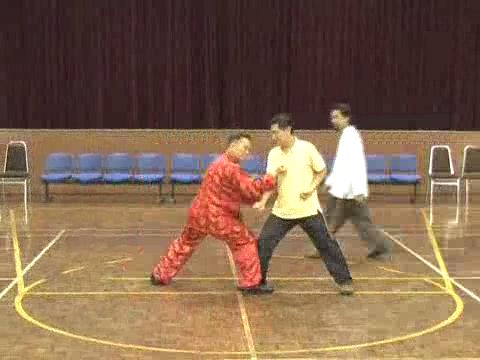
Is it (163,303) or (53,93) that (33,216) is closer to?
(53,93)

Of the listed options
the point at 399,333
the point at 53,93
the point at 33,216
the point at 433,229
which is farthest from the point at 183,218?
the point at 399,333

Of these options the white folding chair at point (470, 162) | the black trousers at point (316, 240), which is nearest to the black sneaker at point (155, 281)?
the black trousers at point (316, 240)

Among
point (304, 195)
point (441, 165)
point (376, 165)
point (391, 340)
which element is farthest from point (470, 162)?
point (391, 340)

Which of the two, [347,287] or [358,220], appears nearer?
[347,287]

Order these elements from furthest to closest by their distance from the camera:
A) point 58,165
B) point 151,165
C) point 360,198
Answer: point 151,165, point 58,165, point 360,198

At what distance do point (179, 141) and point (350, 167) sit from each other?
8.22 metres

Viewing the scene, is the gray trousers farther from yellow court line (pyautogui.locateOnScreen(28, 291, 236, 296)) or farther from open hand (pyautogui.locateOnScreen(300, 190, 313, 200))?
yellow court line (pyautogui.locateOnScreen(28, 291, 236, 296))

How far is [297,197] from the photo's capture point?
26.8 feet

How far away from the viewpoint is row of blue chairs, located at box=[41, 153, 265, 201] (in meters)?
15.7

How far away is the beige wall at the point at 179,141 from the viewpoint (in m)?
17.2

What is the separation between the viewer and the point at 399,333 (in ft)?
23.1

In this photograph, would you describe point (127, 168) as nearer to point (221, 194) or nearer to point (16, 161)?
point (16, 161)

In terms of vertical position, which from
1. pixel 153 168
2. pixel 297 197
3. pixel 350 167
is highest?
pixel 350 167

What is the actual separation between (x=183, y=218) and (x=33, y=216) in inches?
100
